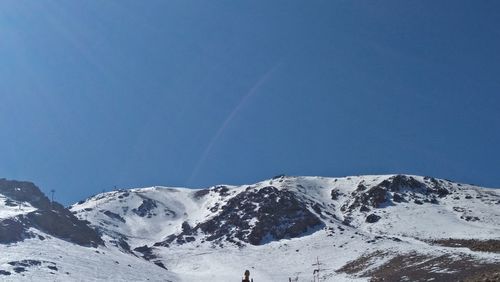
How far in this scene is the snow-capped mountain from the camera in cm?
8344

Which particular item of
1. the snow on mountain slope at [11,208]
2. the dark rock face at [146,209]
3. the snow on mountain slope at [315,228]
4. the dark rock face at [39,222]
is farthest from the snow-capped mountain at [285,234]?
the dark rock face at [146,209]

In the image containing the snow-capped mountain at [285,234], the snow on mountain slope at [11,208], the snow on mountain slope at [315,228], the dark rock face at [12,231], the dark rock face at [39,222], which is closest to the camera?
the snow-capped mountain at [285,234]

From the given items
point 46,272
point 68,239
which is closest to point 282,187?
point 68,239

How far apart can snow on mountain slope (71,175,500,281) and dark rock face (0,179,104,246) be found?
14.8 meters

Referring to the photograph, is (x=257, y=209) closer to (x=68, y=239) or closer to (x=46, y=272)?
(x=68, y=239)

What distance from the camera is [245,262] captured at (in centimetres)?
11744

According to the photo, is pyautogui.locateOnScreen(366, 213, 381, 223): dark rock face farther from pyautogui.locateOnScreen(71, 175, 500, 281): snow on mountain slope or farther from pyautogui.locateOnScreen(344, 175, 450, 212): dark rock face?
pyautogui.locateOnScreen(344, 175, 450, 212): dark rock face

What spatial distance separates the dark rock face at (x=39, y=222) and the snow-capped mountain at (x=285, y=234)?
482 mm

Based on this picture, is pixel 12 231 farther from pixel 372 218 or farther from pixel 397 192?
pixel 397 192

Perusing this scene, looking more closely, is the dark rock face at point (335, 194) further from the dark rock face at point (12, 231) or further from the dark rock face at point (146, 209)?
the dark rock face at point (12, 231)

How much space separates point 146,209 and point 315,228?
69082 millimetres

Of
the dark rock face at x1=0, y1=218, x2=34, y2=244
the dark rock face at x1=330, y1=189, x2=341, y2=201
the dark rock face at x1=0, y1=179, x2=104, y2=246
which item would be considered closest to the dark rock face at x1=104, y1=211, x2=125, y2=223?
the dark rock face at x1=0, y1=179, x2=104, y2=246

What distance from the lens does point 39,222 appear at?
105688 millimetres

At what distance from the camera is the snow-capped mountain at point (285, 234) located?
274ft
